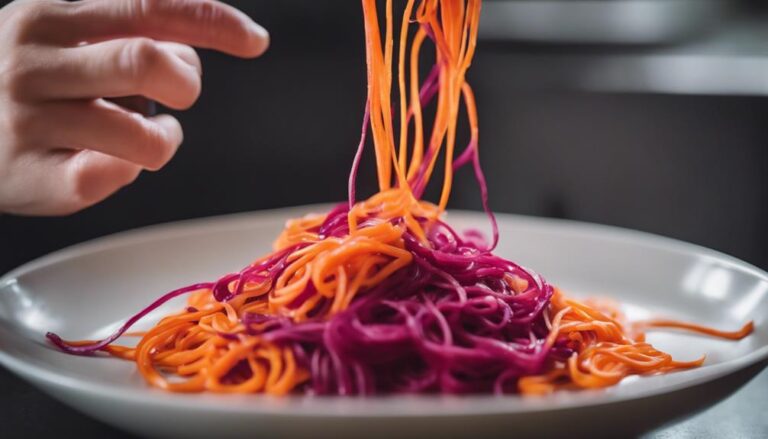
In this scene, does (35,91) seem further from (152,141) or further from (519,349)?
(519,349)

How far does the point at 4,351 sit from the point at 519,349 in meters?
0.46

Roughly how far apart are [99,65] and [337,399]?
403mm

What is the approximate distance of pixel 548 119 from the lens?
7.52 feet

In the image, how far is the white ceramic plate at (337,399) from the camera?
627 millimetres

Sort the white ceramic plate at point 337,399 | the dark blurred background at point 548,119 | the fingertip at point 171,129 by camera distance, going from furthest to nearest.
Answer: the dark blurred background at point 548,119 < the fingertip at point 171,129 < the white ceramic plate at point 337,399

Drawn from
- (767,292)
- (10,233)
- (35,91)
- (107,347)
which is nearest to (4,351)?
(107,347)

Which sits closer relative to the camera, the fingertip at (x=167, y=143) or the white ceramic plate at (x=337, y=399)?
the white ceramic plate at (x=337, y=399)

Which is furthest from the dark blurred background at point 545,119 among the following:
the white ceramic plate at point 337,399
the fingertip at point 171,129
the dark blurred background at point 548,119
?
the fingertip at point 171,129

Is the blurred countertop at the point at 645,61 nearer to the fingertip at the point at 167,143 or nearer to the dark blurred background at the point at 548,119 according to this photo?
the dark blurred background at the point at 548,119

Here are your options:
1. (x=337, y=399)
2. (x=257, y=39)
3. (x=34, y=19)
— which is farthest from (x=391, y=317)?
(x=34, y=19)

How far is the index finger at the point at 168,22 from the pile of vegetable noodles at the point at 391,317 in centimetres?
13

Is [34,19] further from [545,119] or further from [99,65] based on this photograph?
[545,119]

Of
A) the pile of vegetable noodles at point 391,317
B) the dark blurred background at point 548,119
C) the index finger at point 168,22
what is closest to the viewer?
the pile of vegetable noodles at point 391,317

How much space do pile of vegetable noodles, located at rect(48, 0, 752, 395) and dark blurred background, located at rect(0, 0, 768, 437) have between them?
1.10 m
